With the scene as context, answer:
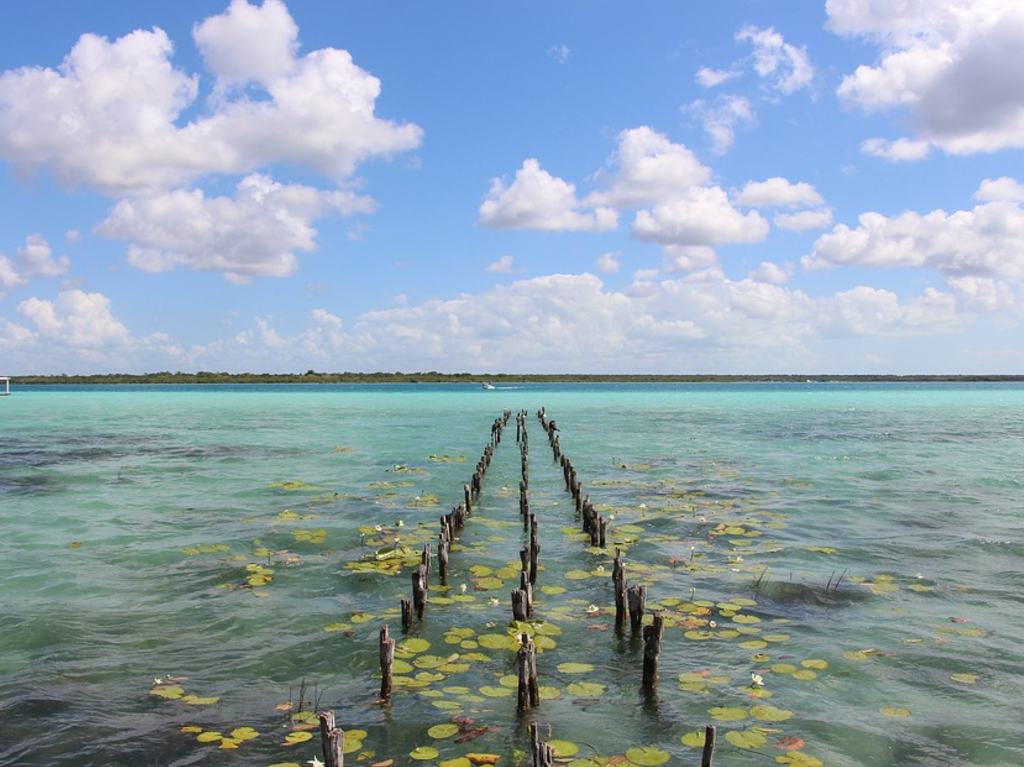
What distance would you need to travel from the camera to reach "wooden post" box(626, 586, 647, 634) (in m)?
11.4

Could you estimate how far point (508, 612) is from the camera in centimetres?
1308

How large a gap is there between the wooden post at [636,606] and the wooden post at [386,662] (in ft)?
12.5

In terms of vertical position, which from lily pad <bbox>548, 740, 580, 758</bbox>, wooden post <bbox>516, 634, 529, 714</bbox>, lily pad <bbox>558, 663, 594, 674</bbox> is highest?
wooden post <bbox>516, 634, 529, 714</bbox>

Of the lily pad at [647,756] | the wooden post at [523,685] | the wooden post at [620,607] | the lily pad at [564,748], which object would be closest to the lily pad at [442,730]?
the wooden post at [523,685]

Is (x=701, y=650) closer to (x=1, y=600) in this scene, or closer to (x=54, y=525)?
(x=1, y=600)

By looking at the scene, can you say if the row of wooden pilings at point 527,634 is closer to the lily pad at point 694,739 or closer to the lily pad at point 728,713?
the lily pad at point 694,739

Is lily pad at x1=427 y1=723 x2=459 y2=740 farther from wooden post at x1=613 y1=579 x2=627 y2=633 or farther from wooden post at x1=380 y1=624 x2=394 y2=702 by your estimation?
wooden post at x1=613 y1=579 x2=627 y2=633

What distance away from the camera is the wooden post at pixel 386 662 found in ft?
30.7

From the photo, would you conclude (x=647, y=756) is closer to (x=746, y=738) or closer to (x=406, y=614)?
(x=746, y=738)

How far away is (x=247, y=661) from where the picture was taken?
11047 millimetres

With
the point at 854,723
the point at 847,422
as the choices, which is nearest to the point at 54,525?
the point at 854,723

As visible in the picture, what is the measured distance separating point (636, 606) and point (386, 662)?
12.9ft

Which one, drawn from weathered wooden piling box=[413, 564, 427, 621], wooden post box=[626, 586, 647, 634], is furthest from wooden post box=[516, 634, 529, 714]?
weathered wooden piling box=[413, 564, 427, 621]

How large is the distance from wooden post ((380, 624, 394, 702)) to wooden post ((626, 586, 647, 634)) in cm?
381
